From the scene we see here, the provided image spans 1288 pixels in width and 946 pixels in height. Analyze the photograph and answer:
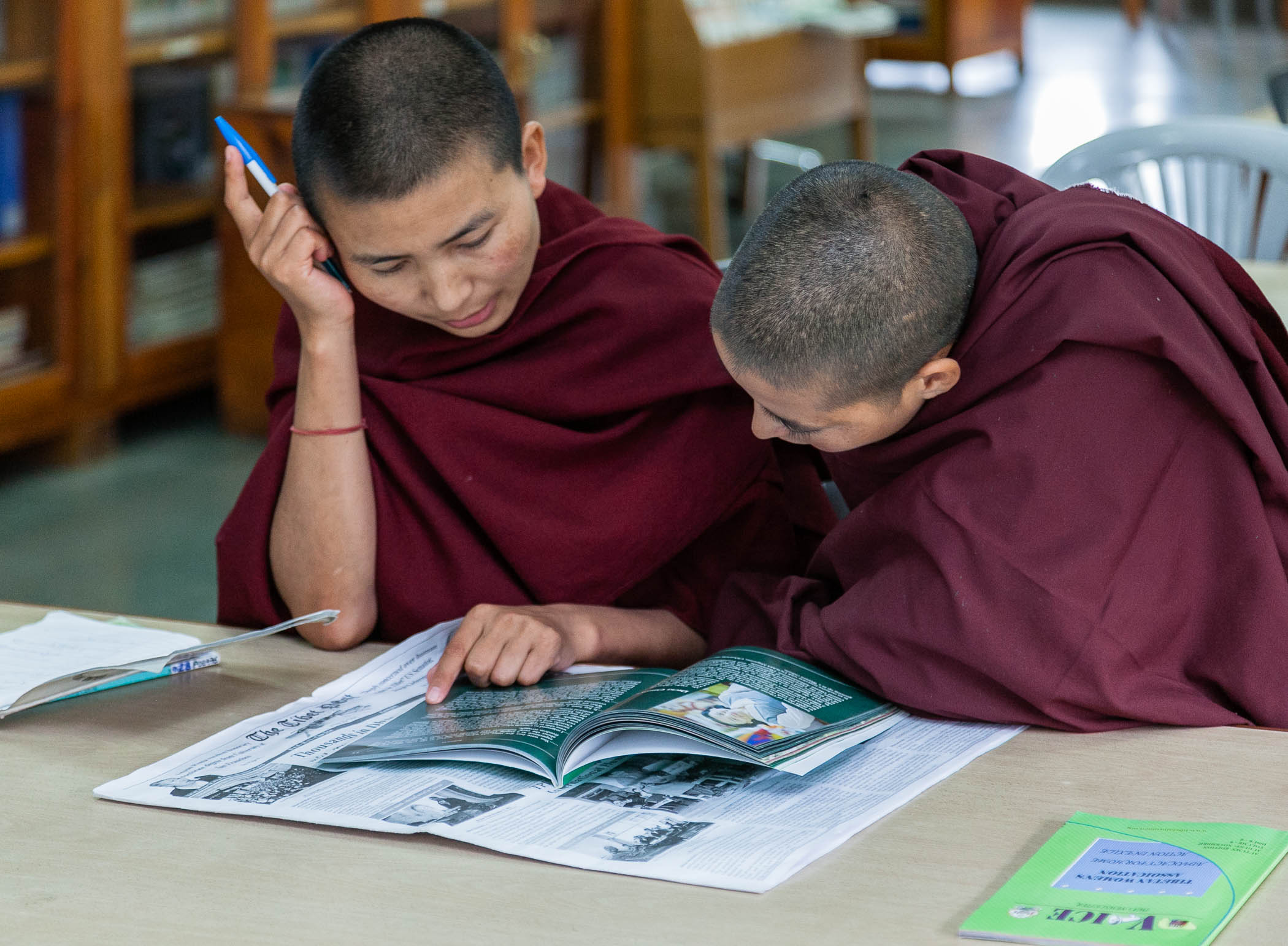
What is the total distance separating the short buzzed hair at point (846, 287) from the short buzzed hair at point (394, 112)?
1.26 ft

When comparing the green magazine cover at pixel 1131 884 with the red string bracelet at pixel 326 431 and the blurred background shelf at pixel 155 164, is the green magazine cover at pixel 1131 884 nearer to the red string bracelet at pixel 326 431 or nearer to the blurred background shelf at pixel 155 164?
the red string bracelet at pixel 326 431

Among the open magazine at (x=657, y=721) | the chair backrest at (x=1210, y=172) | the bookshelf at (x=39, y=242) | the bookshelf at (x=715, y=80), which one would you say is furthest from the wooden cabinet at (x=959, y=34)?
the open magazine at (x=657, y=721)

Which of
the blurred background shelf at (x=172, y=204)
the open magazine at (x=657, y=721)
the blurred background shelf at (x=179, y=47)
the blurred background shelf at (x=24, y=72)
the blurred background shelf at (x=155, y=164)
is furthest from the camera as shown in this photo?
the blurred background shelf at (x=172, y=204)

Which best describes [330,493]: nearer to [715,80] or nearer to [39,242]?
[39,242]

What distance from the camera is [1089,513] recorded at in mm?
1229

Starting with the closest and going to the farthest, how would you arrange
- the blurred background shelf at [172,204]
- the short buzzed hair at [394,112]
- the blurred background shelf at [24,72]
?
the short buzzed hair at [394,112] → the blurred background shelf at [24,72] → the blurred background shelf at [172,204]

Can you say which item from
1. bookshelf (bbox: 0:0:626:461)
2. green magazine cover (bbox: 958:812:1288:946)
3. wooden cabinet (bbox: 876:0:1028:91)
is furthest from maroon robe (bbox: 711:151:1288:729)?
wooden cabinet (bbox: 876:0:1028:91)

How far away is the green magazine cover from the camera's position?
0.89 metres

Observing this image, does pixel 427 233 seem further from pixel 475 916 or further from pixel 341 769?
pixel 475 916

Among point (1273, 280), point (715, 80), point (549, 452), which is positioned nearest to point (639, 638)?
point (549, 452)

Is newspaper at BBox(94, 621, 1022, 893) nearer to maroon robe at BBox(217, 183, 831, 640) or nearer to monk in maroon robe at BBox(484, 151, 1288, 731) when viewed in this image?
monk in maroon robe at BBox(484, 151, 1288, 731)

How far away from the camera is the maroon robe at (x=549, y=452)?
1655 millimetres

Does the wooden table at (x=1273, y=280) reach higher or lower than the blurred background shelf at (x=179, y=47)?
lower

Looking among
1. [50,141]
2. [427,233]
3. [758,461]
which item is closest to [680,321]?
[758,461]
